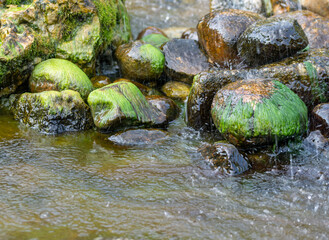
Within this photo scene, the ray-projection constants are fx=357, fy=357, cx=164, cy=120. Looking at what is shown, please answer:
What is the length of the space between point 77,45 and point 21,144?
129 inches

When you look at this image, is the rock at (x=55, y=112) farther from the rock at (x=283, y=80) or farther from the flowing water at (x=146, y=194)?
the rock at (x=283, y=80)

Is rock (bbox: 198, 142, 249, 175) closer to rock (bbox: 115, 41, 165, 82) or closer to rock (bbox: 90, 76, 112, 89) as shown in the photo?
rock (bbox: 115, 41, 165, 82)

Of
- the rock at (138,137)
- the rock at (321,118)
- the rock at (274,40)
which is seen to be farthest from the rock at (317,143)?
the rock at (138,137)

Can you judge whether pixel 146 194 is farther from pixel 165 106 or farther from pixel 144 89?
pixel 144 89

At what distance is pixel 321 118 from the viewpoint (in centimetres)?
634

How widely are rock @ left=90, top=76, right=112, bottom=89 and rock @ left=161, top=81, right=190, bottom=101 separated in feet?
4.59

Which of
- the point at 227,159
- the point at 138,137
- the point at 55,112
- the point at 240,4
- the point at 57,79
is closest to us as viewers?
the point at 227,159

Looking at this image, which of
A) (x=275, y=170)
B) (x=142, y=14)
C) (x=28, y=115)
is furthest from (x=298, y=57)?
(x=142, y=14)

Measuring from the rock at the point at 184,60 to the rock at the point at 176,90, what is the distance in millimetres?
175

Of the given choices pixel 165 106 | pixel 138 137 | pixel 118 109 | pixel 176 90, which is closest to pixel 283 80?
pixel 165 106

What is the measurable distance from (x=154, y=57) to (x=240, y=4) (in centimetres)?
435

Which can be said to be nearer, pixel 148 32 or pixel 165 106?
pixel 165 106

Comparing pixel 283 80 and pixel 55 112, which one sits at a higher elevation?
pixel 283 80

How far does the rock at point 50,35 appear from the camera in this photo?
763cm
